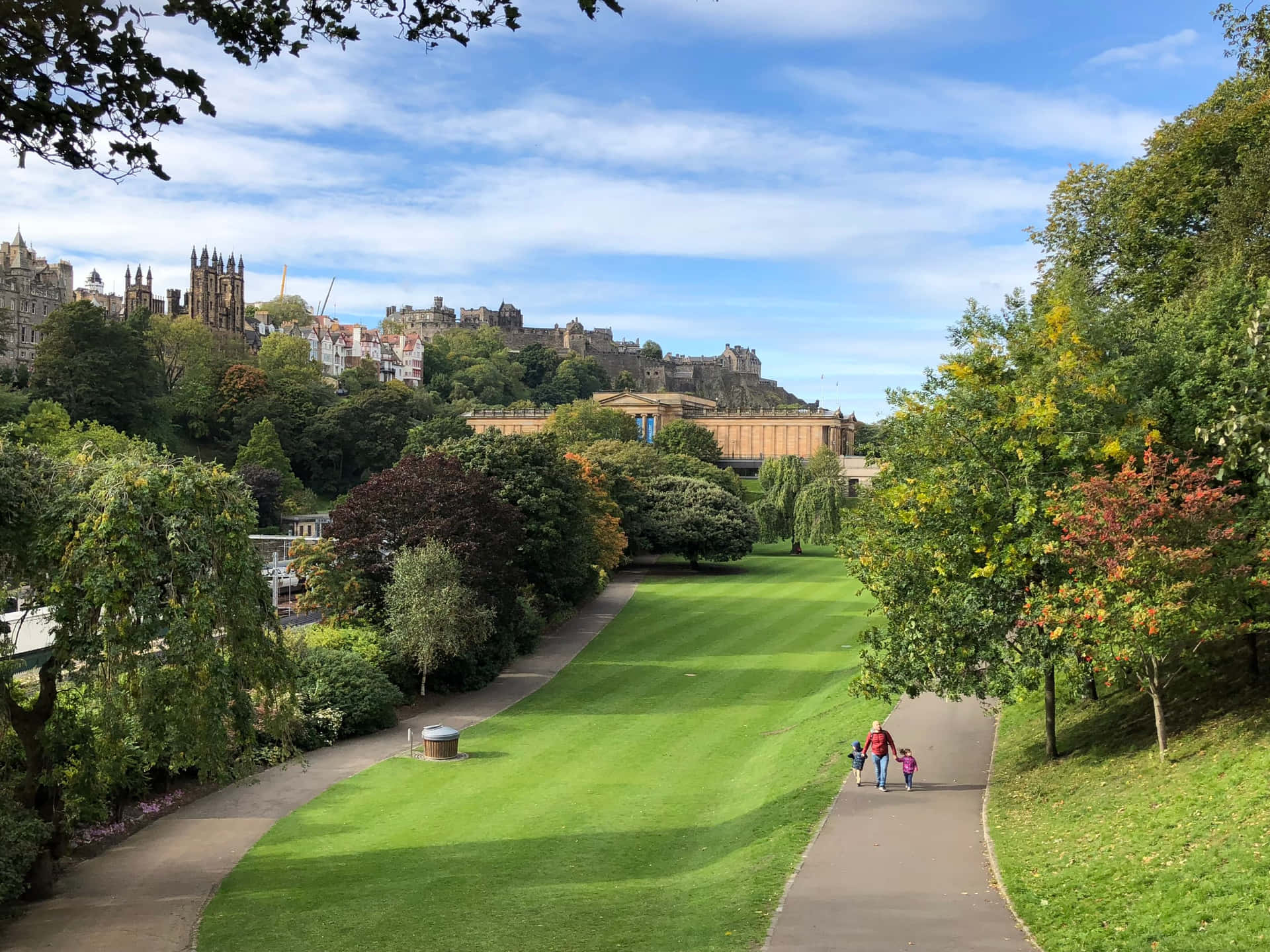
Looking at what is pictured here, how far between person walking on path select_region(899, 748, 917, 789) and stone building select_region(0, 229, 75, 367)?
90754 millimetres

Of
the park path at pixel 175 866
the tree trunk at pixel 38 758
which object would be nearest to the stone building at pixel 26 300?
the park path at pixel 175 866

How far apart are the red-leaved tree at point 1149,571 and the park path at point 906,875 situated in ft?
10.4

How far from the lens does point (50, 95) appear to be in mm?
8156

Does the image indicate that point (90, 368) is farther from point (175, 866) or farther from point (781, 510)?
point (175, 866)

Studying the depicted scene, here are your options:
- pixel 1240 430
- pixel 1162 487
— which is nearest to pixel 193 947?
A: pixel 1240 430

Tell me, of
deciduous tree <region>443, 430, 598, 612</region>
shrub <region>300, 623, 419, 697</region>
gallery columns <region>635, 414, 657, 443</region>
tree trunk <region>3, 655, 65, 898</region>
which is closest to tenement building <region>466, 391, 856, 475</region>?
gallery columns <region>635, 414, 657, 443</region>

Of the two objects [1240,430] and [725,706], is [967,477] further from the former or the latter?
[725,706]

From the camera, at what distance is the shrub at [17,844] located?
14.0m

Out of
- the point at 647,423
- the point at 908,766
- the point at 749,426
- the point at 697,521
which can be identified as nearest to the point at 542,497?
the point at 697,521

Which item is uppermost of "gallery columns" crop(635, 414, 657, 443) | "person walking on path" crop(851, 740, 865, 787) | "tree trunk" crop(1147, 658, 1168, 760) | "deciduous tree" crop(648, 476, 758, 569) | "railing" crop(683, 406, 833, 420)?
"railing" crop(683, 406, 833, 420)

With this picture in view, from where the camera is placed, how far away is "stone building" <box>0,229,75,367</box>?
99.1 meters

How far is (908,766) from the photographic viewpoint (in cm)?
1822

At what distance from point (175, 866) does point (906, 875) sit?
10.6 metres

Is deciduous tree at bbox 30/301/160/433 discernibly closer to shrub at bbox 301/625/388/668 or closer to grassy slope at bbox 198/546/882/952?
shrub at bbox 301/625/388/668
